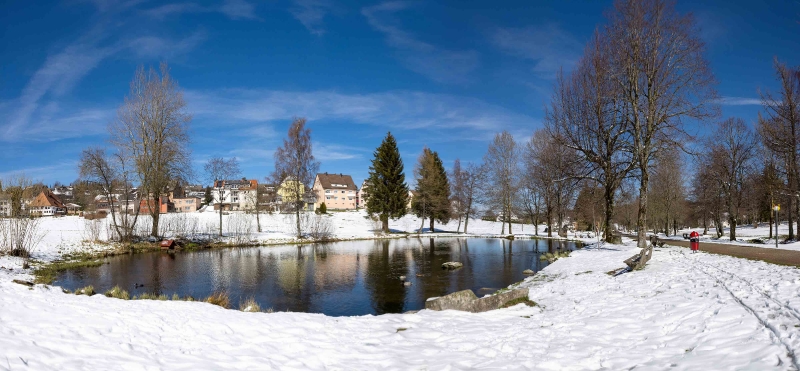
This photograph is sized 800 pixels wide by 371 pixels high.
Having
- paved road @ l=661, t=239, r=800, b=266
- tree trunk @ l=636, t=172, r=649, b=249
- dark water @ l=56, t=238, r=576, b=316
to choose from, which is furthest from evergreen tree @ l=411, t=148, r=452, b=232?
paved road @ l=661, t=239, r=800, b=266

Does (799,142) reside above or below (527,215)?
above

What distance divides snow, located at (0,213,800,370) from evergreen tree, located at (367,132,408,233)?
136 feet

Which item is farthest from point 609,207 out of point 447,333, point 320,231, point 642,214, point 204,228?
point 204,228

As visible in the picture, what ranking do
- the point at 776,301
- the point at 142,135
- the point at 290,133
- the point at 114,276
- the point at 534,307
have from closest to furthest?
the point at 776,301 → the point at 534,307 → the point at 114,276 → the point at 142,135 → the point at 290,133

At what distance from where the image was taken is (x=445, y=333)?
8.79 metres

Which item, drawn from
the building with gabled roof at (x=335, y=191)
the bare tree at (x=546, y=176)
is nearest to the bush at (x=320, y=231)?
the bare tree at (x=546, y=176)

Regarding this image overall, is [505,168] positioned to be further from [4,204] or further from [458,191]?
[4,204]

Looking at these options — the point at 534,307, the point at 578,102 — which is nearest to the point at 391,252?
the point at 578,102

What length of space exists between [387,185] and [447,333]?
44275 millimetres

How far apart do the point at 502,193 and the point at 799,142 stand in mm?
27444

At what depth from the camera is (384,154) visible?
53219 mm

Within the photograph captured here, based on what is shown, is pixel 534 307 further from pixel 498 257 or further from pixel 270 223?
pixel 270 223

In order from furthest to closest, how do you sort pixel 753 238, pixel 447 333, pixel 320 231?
pixel 320 231 < pixel 753 238 < pixel 447 333

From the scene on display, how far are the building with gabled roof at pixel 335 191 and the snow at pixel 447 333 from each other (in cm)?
8641
